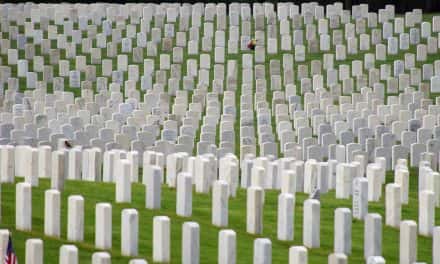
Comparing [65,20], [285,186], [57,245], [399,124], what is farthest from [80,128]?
[65,20]

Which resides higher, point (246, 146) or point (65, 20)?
point (65, 20)

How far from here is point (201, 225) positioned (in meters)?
17.2

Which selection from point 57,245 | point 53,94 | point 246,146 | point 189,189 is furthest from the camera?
point 53,94

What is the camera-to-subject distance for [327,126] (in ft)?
82.0

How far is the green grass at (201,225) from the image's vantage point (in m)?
15.9

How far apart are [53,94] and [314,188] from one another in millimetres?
9937

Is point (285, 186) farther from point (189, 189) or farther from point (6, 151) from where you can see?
point (6, 151)

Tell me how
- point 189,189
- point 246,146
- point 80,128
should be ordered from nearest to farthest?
point 189,189, point 246,146, point 80,128

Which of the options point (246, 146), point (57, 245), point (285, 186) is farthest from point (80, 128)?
point (57, 245)

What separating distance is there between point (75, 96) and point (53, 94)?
128 centimetres

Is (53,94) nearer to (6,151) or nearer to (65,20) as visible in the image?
(65,20)

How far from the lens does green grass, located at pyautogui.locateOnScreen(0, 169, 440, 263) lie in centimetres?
1593

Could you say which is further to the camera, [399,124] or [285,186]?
[399,124]

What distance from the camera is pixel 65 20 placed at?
35.4 m
